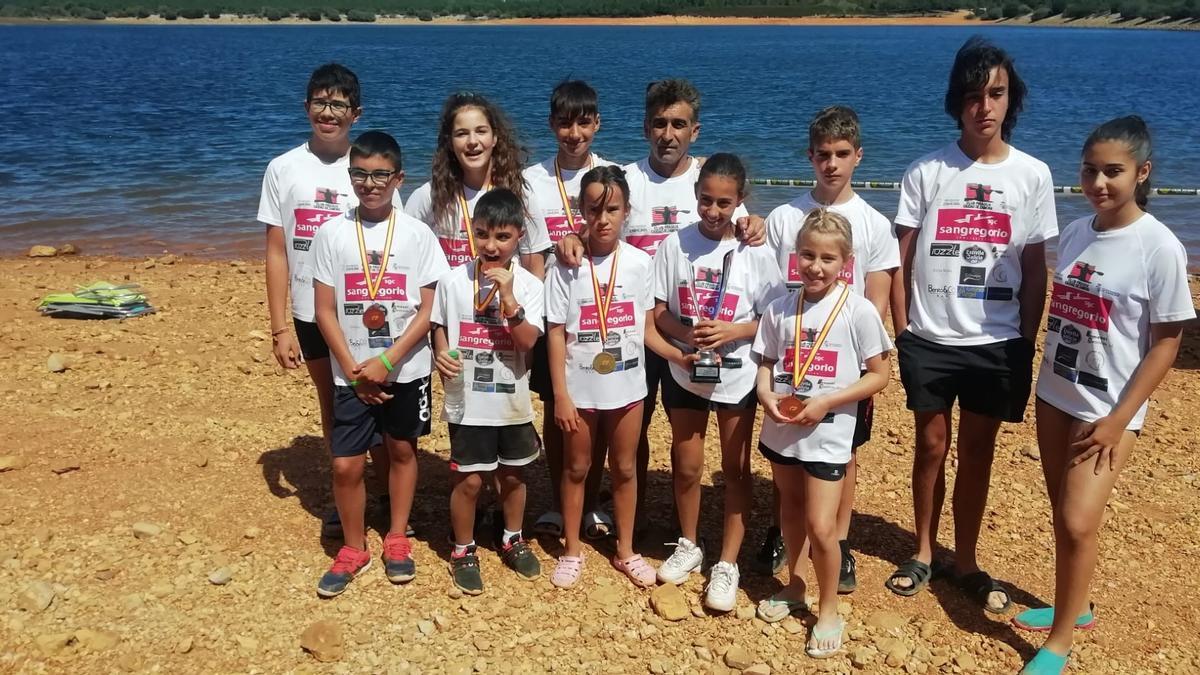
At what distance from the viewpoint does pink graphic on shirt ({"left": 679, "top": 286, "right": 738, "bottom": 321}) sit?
4453mm

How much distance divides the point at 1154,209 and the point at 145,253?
15688 mm

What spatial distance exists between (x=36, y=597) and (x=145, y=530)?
68 cm

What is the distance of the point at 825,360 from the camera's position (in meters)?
4.16

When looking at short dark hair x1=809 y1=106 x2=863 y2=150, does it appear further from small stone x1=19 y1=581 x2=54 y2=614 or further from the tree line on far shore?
the tree line on far shore

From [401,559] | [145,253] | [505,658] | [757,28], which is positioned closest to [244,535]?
[401,559]

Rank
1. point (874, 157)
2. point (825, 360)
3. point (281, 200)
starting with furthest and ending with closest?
point (874, 157)
point (281, 200)
point (825, 360)

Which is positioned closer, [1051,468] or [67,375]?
[1051,468]

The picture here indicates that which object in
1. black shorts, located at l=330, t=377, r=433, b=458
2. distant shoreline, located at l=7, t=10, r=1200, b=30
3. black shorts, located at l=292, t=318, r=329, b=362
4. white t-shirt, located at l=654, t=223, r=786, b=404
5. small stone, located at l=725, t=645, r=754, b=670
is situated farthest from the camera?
distant shoreline, located at l=7, t=10, r=1200, b=30

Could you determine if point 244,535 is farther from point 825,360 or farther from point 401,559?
point 825,360

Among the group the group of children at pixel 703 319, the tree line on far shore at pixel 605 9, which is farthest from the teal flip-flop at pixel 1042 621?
the tree line on far shore at pixel 605 9

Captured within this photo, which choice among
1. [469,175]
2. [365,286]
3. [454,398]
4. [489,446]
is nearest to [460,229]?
[469,175]

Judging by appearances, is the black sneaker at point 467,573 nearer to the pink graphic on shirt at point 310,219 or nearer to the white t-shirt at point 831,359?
the white t-shirt at point 831,359

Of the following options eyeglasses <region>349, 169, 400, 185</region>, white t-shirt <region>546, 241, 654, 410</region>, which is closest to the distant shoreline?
white t-shirt <region>546, 241, 654, 410</region>

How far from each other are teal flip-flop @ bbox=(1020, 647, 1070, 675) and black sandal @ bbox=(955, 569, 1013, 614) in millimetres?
465
